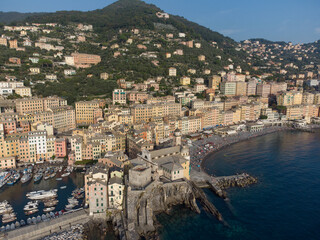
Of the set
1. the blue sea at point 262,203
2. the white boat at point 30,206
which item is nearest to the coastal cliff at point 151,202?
the blue sea at point 262,203

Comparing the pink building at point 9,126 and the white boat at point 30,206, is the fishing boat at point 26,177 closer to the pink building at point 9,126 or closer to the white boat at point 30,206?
the white boat at point 30,206

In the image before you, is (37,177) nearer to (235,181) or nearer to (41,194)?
(41,194)

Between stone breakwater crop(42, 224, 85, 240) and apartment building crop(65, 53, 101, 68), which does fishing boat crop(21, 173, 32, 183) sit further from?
apartment building crop(65, 53, 101, 68)

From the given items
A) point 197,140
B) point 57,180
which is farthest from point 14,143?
point 197,140

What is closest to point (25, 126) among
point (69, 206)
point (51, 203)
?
point (51, 203)

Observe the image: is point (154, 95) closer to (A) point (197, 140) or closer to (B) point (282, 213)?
(A) point (197, 140)

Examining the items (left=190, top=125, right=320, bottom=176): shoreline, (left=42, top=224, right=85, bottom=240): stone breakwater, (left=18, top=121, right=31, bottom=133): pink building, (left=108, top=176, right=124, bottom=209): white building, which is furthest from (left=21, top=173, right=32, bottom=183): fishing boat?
(left=190, top=125, right=320, bottom=176): shoreline
